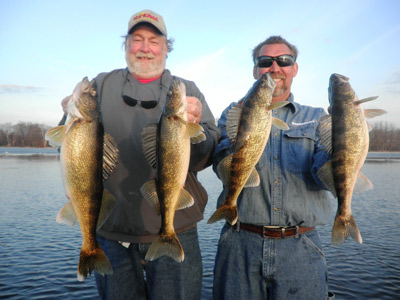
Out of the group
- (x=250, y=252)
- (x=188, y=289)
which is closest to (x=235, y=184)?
(x=250, y=252)

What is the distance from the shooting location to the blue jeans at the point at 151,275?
3.80 metres

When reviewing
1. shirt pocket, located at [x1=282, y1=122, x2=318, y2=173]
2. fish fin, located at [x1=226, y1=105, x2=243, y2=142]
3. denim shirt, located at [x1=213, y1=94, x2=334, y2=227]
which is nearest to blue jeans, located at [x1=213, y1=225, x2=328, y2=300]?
denim shirt, located at [x1=213, y1=94, x2=334, y2=227]

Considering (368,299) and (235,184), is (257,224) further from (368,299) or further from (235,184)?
(368,299)

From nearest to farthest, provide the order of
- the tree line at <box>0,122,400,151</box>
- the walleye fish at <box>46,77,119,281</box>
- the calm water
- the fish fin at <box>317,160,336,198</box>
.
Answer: the walleye fish at <box>46,77,119,281</box>
the fish fin at <box>317,160,336,198</box>
the calm water
the tree line at <box>0,122,400,151</box>

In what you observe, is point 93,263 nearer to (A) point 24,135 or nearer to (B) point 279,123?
(B) point 279,123

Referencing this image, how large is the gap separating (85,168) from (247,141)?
5.91 ft

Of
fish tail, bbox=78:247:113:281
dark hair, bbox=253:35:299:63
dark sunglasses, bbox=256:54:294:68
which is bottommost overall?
fish tail, bbox=78:247:113:281

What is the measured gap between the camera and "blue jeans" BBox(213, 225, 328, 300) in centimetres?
362

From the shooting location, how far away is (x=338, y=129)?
10.9ft

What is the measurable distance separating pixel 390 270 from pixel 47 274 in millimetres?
12343

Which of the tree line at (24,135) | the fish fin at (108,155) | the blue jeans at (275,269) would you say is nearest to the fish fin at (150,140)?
the fish fin at (108,155)

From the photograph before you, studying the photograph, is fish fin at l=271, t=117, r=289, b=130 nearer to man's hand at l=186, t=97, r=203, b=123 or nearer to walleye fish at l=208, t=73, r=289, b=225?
walleye fish at l=208, t=73, r=289, b=225

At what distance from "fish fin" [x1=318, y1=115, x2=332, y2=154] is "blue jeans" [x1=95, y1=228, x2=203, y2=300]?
2021mm

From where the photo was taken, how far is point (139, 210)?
3.92 m
